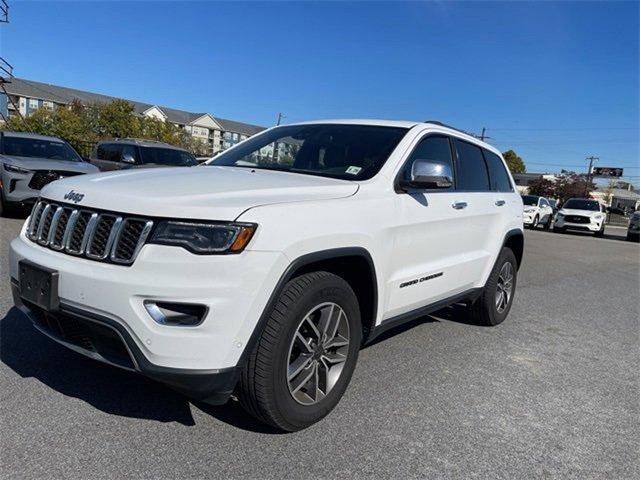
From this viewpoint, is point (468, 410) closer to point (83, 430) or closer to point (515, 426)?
point (515, 426)

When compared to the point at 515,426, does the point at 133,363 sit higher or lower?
higher

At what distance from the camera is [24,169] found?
349 inches

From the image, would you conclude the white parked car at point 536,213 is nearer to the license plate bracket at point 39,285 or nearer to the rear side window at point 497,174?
the rear side window at point 497,174

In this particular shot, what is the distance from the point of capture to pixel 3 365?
338 cm

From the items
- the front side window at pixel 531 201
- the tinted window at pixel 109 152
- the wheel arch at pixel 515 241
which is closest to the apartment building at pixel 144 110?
the front side window at pixel 531 201

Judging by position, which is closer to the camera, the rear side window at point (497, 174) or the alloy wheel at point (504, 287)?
the rear side window at point (497, 174)

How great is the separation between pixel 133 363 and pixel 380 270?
155cm

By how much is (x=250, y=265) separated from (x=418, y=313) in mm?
1864

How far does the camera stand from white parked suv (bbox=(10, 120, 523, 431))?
7.81 feet

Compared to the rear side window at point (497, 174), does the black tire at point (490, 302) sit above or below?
below

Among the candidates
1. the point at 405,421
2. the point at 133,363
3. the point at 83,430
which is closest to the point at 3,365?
the point at 83,430

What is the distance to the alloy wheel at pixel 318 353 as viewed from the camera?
288 cm

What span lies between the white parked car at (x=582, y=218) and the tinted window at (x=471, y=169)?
21483 mm

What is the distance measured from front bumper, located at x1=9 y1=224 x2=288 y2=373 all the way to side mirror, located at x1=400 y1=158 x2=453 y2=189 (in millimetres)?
1409
